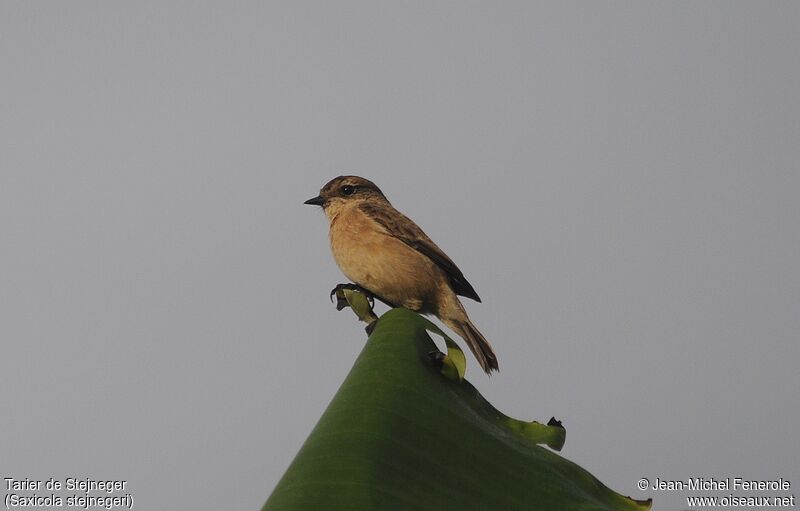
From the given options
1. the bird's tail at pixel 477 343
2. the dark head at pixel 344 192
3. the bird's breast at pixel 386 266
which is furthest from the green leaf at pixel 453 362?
the dark head at pixel 344 192

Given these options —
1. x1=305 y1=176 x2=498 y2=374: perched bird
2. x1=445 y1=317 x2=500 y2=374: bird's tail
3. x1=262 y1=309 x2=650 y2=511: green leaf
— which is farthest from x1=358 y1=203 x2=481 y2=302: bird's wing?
x1=262 y1=309 x2=650 y2=511: green leaf

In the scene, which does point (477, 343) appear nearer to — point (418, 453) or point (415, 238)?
point (415, 238)

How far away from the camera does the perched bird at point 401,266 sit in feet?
19.2

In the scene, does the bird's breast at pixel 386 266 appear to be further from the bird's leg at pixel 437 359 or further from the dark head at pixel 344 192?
the bird's leg at pixel 437 359

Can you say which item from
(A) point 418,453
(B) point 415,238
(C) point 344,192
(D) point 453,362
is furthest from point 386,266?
(A) point 418,453

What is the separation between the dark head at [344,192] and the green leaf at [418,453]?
397cm

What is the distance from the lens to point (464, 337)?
18.5ft

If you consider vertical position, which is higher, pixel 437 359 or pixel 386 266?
pixel 386 266

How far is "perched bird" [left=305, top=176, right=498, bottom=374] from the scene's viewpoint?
19.2 ft

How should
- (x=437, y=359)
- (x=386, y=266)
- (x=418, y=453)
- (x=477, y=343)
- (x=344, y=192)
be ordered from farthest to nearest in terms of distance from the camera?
(x=344, y=192), (x=386, y=266), (x=477, y=343), (x=437, y=359), (x=418, y=453)

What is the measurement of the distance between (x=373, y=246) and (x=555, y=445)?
3258mm

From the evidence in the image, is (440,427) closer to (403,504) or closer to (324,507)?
(403,504)

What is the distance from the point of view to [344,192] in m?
7.09

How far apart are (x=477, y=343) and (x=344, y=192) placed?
195 centimetres
